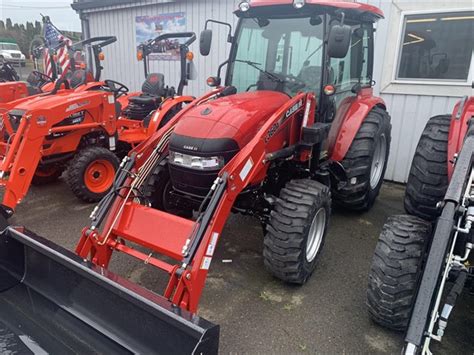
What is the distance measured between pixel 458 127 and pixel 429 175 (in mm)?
436

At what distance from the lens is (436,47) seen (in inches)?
199

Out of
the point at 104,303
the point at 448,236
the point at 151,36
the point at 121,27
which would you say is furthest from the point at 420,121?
the point at 121,27

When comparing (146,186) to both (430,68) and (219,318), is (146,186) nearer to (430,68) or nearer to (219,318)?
(219,318)

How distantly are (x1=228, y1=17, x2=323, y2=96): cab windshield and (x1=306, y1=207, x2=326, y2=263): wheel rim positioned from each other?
113 cm

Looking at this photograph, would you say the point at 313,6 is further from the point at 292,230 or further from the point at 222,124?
the point at 292,230

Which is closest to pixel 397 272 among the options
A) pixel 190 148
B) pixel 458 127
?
pixel 458 127

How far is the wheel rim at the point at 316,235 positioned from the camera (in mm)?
3149

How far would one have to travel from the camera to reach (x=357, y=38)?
3961mm

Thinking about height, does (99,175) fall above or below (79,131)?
below

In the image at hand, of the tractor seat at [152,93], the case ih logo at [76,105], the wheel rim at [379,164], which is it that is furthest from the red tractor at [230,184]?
the tractor seat at [152,93]

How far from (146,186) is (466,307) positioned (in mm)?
2678

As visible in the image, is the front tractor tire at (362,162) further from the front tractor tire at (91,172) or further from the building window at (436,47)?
the front tractor tire at (91,172)

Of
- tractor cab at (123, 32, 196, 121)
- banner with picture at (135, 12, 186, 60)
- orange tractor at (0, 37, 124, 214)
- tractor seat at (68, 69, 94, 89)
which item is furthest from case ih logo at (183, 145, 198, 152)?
banner with picture at (135, 12, 186, 60)

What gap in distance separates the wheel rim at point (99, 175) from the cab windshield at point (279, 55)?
220 cm
